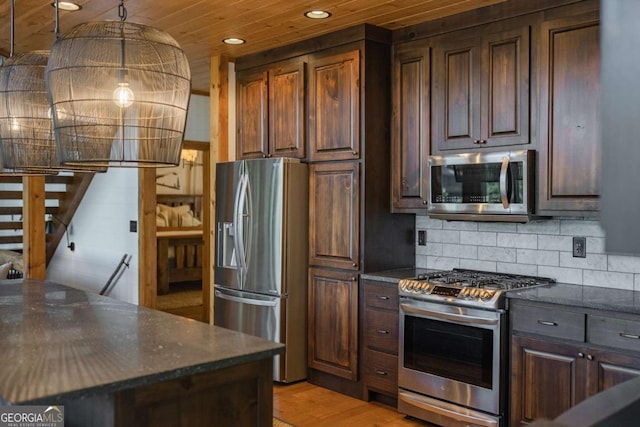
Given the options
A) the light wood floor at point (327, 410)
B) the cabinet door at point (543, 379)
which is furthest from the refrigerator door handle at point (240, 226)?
the cabinet door at point (543, 379)

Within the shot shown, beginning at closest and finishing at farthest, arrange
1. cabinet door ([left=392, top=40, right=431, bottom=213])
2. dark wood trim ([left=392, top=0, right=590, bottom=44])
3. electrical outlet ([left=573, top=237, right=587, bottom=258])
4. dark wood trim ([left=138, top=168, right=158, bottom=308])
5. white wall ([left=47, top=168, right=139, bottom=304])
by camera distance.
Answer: dark wood trim ([left=392, top=0, right=590, bottom=44])
electrical outlet ([left=573, top=237, right=587, bottom=258])
cabinet door ([left=392, top=40, right=431, bottom=213])
dark wood trim ([left=138, top=168, right=158, bottom=308])
white wall ([left=47, top=168, right=139, bottom=304])

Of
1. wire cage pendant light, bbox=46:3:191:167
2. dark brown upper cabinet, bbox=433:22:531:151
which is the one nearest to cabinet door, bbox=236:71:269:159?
dark brown upper cabinet, bbox=433:22:531:151

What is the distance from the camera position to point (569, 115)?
126 inches

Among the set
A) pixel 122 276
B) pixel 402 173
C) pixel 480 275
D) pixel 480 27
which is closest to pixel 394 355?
pixel 480 275

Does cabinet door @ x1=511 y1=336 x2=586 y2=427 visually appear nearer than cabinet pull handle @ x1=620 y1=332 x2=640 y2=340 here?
No

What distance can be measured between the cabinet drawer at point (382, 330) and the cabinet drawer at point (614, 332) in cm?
123

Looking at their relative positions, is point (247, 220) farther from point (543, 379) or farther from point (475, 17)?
point (543, 379)

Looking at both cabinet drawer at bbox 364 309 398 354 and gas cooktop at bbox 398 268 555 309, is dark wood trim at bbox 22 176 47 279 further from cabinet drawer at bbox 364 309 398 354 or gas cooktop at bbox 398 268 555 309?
gas cooktop at bbox 398 268 555 309

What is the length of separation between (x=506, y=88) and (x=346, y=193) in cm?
124

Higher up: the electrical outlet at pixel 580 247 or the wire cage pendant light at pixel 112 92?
the wire cage pendant light at pixel 112 92

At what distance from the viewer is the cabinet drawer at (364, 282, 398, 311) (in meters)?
3.76

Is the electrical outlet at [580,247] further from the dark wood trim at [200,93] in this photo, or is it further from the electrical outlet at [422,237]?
the dark wood trim at [200,93]

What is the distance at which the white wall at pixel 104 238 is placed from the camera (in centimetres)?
579

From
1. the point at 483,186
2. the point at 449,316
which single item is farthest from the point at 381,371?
the point at 483,186
